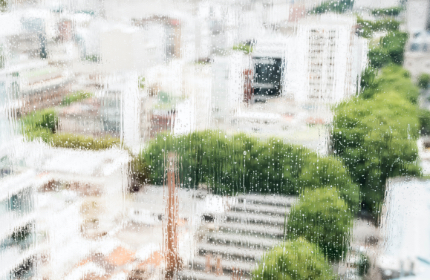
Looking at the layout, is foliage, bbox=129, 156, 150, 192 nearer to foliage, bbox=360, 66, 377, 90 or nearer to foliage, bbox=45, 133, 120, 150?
foliage, bbox=45, 133, 120, 150

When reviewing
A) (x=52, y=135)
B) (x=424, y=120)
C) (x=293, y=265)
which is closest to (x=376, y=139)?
(x=424, y=120)

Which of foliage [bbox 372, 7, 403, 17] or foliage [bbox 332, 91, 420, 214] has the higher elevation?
foliage [bbox 372, 7, 403, 17]

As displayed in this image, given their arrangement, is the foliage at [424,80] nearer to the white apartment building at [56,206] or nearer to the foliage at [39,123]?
the white apartment building at [56,206]

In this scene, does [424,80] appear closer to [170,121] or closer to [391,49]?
[391,49]

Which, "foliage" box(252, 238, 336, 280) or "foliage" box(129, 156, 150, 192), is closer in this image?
"foliage" box(252, 238, 336, 280)

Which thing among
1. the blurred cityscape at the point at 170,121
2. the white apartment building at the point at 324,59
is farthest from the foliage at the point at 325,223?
the white apartment building at the point at 324,59

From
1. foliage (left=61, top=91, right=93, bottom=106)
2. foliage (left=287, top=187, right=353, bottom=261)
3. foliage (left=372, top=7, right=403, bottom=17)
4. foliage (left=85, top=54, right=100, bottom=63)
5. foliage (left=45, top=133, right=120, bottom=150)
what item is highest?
foliage (left=372, top=7, right=403, bottom=17)

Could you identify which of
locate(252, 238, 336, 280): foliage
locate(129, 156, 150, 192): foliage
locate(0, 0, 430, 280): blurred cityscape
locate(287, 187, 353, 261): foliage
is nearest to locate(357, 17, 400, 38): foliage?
locate(0, 0, 430, 280): blurred cityscape
